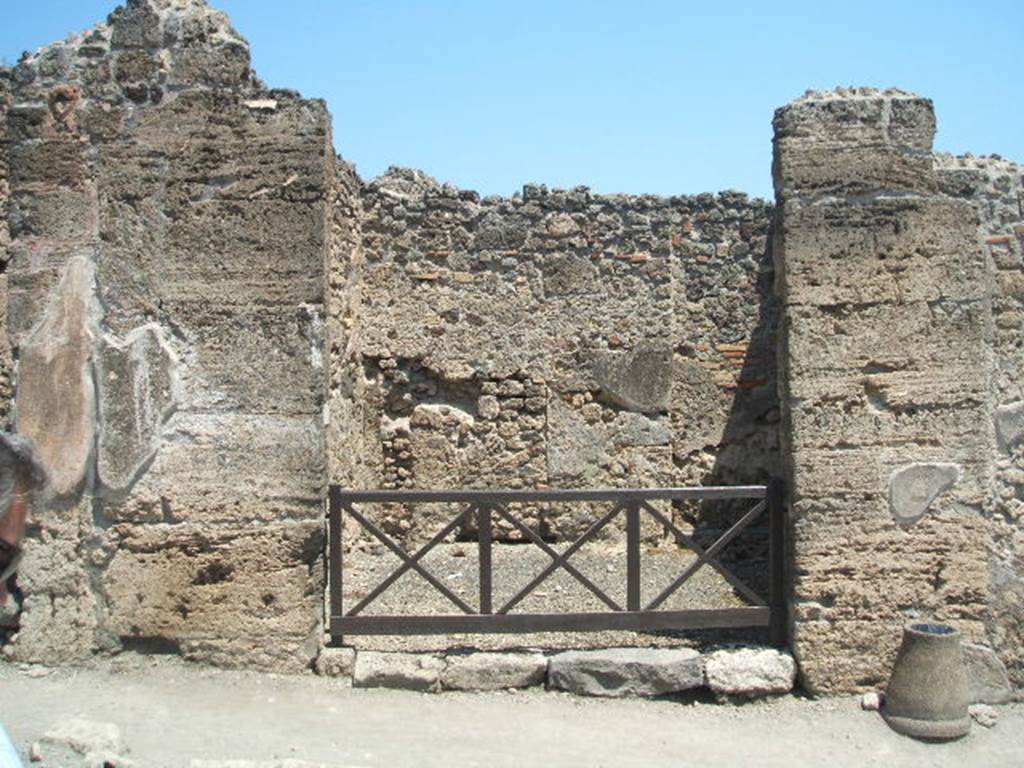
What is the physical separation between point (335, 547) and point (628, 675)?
172cm

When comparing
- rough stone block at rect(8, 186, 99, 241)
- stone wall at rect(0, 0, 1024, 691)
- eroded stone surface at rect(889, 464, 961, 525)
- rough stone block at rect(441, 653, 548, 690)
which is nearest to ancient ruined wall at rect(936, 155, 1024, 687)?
stone wall at rect(0, 0, 1024, 691)

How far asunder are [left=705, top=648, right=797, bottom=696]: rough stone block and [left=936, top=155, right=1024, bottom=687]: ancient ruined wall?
43.3 inches

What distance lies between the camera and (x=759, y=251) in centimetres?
822

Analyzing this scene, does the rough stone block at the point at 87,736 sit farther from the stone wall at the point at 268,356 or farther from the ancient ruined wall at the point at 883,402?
the ancient ruined wall at the point at 883,402

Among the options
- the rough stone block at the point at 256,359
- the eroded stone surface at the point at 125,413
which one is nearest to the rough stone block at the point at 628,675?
the rough stone block at the point at 256,359

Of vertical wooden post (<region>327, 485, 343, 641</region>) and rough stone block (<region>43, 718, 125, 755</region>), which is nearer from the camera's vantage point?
rough stone block (<region>43, 718, 125, 755</region>)

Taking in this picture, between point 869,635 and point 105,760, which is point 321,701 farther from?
point 869,635

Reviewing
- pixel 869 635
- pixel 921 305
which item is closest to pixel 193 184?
pixel 921 305

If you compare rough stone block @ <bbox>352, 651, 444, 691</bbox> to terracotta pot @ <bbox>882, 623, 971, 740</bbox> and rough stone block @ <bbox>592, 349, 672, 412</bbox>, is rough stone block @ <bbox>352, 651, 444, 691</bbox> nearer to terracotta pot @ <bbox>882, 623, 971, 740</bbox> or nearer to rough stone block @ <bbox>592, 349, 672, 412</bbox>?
terracotta pot @ <bbox>882, 623, 971, 740</bbox>

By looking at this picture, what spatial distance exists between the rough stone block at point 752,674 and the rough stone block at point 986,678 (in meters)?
0.91

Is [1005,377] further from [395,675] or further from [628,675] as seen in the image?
[395,675]

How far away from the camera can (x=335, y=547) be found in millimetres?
5453

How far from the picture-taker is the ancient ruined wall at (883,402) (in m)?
5.29

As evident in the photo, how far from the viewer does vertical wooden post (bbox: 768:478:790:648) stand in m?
5.55
